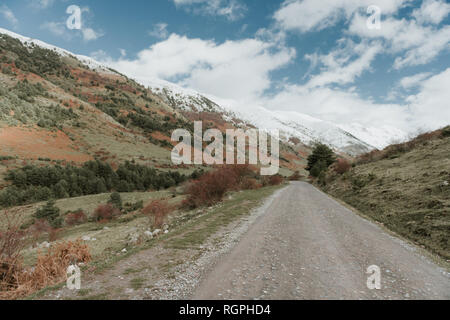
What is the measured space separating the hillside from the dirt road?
137cm

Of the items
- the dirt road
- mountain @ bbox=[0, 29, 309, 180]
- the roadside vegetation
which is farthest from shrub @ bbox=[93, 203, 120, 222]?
the dirt road

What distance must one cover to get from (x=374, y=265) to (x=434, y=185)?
36.0 feet

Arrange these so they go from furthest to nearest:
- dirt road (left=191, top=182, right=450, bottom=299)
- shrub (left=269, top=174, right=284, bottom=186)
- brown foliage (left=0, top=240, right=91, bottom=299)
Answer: shrub (left=269, top=174, right=284, bottom=186) < brown foliage (left=0, top=240, right=91, bottom=299) < dirt road (left=191, top=182, right=450, bottom=299)

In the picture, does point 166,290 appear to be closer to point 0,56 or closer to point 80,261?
point 80,261

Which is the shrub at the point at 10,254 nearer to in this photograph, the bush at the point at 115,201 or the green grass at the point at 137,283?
the green grass at the point at 137,283

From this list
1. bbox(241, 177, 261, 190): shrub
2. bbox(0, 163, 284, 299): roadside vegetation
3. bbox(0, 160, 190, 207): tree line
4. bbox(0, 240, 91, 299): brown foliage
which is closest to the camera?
bbox(0, 240, 91, 299): brown foliage

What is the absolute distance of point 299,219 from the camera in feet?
40.4

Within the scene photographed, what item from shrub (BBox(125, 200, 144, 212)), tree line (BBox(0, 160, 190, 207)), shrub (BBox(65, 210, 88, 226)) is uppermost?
tree line (BBox(0, 160, 190, 207))

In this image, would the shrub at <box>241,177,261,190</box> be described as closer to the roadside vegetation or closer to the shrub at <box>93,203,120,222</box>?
the roadside vegetation

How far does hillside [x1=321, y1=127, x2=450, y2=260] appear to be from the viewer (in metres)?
9.11

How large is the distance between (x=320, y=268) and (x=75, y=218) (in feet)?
117

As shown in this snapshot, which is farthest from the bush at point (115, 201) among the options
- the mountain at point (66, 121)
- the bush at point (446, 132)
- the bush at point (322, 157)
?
the bush at point (322, 157)

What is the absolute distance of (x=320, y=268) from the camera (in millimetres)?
5883
